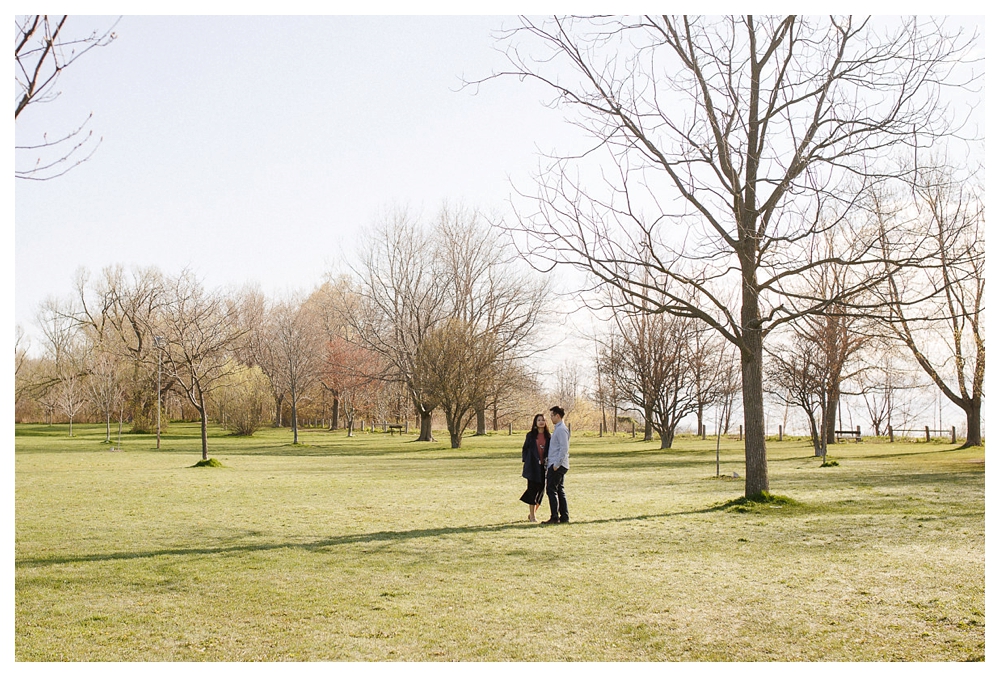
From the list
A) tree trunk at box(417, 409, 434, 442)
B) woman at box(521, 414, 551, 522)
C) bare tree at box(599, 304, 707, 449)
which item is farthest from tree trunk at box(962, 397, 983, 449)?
woman at box(521, 414, 551, 522)

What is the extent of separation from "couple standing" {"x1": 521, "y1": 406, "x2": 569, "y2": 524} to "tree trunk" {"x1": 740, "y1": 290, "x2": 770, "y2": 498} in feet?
10.4

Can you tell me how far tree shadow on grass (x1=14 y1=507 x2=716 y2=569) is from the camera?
8.45 m

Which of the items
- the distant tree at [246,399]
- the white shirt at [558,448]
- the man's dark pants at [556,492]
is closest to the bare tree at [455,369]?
the distant tree at [246,399]

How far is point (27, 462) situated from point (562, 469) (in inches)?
799

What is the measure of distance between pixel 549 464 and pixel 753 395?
11.9ft

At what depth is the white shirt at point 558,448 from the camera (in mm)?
10977

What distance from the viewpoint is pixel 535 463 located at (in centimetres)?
1143

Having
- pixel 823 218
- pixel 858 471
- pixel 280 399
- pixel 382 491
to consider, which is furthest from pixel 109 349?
pixel 823 218

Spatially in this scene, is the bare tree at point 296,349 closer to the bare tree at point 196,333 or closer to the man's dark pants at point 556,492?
the bare tree at point 196,333

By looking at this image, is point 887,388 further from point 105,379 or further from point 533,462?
point 105,379

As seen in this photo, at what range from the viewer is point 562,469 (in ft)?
36.2

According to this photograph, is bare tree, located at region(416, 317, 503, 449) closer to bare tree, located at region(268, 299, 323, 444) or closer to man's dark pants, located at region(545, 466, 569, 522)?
bare tree, located at region(268, 299, 323, 444)

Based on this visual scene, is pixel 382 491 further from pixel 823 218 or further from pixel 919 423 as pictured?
pixel 919 423

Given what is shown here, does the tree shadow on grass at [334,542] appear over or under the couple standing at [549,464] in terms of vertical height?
under
